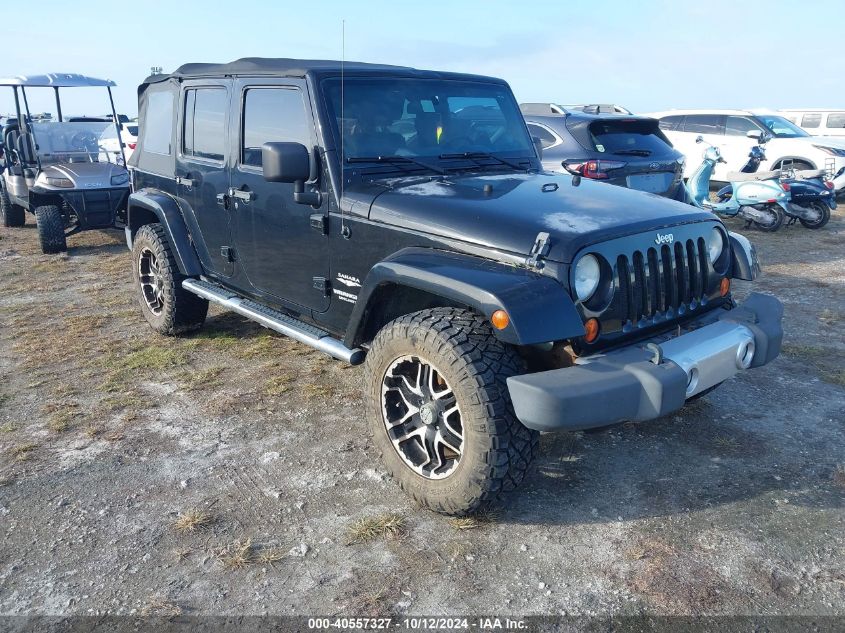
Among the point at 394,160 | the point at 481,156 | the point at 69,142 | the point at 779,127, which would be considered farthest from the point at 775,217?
the point at 69,142

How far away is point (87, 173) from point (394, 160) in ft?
22.8

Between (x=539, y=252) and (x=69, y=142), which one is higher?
(x=539, y=252)

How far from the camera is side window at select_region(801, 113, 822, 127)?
1919cm

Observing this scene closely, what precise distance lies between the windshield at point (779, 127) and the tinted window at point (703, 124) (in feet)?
2.52

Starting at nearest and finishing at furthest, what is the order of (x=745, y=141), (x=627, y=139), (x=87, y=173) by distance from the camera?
(x=627, y=139) < (x=87, y=173) < (x=745, y=141)

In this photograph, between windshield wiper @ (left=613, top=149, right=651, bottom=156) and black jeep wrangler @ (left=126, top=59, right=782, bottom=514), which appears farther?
windshield wiper @ (left=613, top=149, right=651, bottom=156)

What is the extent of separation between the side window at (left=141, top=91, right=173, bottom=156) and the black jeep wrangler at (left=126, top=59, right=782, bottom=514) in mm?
386

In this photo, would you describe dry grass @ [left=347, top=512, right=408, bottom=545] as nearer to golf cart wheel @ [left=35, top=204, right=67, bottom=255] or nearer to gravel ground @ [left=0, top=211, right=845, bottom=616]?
gravel ground @ [left=0, top=211, right=845, bottom=616]

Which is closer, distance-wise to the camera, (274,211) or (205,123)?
(274,211)

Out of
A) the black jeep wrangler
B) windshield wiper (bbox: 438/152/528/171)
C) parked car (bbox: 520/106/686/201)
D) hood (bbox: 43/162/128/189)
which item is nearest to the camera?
the black jeep wrangler

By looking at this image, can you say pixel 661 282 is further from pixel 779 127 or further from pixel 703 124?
pixel 779 127

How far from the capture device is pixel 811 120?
764 inches

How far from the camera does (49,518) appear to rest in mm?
3174

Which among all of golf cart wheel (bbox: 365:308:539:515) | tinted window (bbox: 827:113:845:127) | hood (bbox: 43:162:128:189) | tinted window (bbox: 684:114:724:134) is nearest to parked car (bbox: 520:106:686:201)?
golf cart wheel (bbox: 365:308:539:515)
